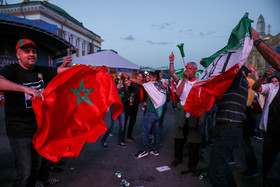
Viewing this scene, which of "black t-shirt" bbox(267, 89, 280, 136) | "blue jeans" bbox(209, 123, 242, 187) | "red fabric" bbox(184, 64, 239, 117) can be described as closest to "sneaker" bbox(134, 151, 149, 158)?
"red fabric" bbox(184, 64, 239, 117)

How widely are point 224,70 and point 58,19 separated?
32904 mm

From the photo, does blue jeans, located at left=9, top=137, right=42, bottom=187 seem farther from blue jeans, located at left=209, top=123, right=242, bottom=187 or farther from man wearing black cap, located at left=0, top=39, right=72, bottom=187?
blue jeans, located at left=209, top=123, right=242, bottom=187

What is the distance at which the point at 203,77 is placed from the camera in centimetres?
302

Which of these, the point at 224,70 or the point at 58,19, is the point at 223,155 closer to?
the point at 224,70

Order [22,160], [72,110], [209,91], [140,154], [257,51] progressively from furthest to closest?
1. [257,51]
2. [140,154]
3. [72,110]
4. [209,91]
5. [22,160]

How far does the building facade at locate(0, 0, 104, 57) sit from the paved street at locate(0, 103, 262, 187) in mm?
26093

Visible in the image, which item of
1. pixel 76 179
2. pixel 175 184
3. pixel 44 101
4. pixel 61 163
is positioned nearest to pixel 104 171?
pixel 76 179

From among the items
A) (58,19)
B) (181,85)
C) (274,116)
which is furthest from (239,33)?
(58,19)

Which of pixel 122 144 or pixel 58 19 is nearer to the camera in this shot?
pixel 122 144

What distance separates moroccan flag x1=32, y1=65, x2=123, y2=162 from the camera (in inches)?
102

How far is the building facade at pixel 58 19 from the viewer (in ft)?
85.8

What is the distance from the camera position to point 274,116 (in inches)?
118

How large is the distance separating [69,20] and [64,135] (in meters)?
34.6

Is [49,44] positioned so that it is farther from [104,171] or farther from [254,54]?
[254,54]
